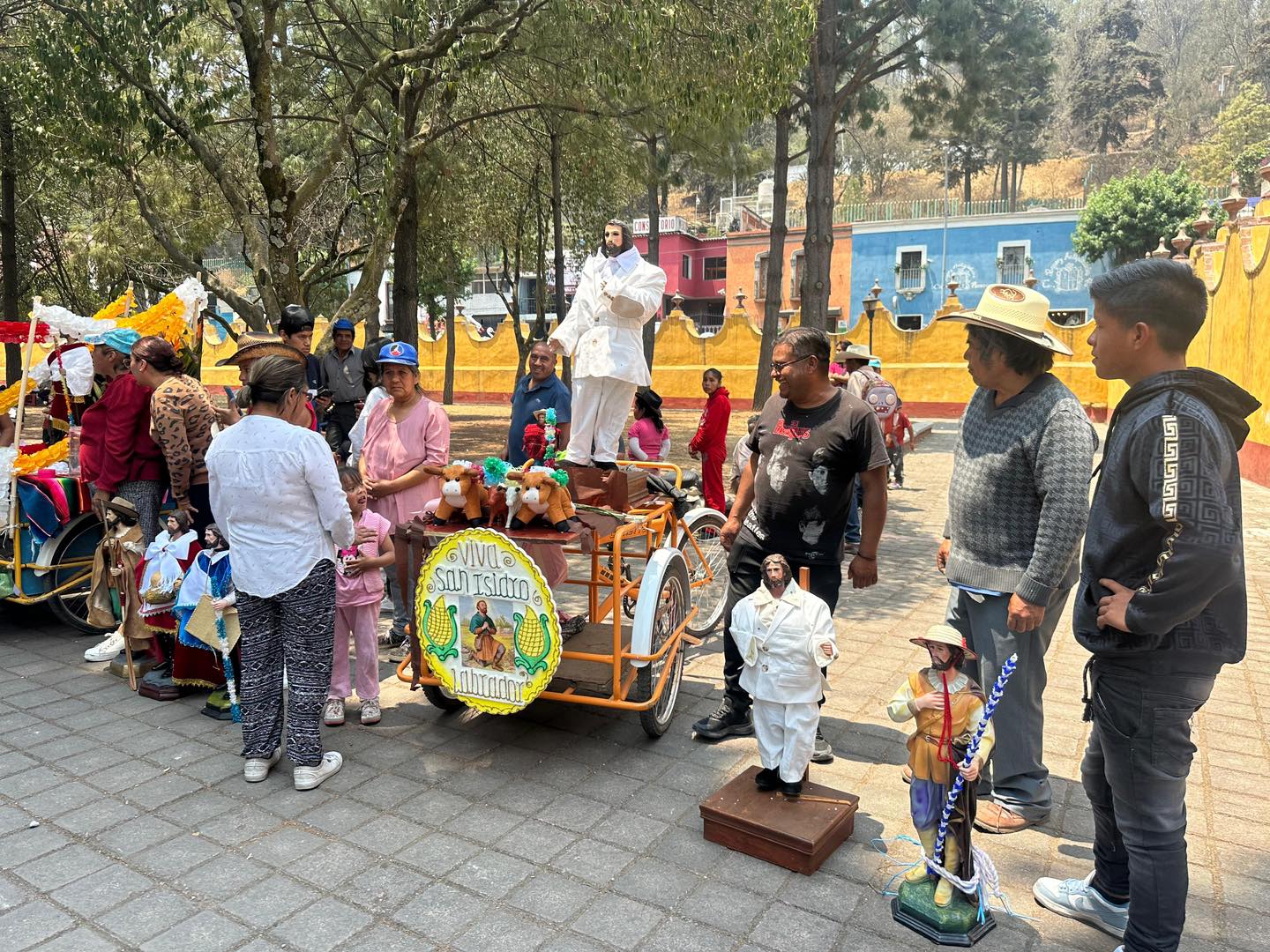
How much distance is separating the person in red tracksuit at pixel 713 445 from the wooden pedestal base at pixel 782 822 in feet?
15.1

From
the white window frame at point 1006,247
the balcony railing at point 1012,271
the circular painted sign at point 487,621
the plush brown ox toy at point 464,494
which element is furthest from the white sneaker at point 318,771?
the balcony railing at point 1012,271

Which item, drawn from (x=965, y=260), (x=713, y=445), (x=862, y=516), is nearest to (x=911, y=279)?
(x=965, y=260)

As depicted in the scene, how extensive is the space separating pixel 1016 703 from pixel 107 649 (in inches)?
205

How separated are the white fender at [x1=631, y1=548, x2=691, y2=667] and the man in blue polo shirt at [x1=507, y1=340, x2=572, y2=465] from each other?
1.58m

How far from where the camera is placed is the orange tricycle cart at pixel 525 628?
3920 mm

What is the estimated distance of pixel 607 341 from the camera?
5.30 metres

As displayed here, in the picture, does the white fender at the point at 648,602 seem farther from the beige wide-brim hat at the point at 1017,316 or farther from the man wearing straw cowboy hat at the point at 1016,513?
the beige wide-brim hat at the point at 1017,316

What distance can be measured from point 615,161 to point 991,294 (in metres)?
14.0

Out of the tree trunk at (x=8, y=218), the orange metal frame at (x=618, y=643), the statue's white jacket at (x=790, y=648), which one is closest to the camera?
the statue's white jacket at (x=790, y=648)

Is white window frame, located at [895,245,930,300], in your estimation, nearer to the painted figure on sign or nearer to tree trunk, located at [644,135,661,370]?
tree trunk, located at [644,135,661,370]

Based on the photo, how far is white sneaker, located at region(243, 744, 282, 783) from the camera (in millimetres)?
4012

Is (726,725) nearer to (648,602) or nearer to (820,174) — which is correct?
(648,602)

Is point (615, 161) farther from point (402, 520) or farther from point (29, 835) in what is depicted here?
point (29, 835)

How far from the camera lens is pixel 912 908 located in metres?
2.98
